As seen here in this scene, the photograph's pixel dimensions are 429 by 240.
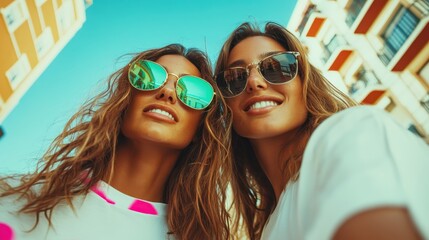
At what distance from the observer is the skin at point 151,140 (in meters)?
1.98

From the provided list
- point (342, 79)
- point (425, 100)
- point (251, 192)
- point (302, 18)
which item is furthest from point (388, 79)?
point (251, 192)

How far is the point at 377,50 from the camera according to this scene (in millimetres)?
9297

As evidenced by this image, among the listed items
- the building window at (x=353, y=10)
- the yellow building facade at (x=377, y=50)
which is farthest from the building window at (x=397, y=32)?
the building window at (x=353, y=10)

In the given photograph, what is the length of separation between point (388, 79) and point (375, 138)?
9.49 metres

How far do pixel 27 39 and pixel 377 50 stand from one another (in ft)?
33.5

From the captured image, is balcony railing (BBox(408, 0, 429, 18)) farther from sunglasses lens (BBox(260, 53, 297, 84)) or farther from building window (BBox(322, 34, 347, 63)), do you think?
sunglasses lens (BBox(260, 53, 297, 84))

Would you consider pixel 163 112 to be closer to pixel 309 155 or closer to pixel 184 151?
pixel 184 151

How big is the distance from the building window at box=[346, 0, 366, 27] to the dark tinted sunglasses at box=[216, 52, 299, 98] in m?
9.12

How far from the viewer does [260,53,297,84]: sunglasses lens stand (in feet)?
7.13

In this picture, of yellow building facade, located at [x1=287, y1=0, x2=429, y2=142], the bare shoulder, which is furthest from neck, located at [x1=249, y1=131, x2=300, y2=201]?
yellow building facade, located at [x1=287, y1=0, x2=429, y2=142]

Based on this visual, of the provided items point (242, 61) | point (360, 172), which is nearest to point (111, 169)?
point (242, 61)

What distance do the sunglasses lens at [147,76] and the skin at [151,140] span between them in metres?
0.05

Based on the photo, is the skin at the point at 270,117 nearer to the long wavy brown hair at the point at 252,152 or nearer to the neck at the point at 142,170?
the long wavy brown hair at the point at 252,152

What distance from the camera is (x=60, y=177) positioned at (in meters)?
1.81
